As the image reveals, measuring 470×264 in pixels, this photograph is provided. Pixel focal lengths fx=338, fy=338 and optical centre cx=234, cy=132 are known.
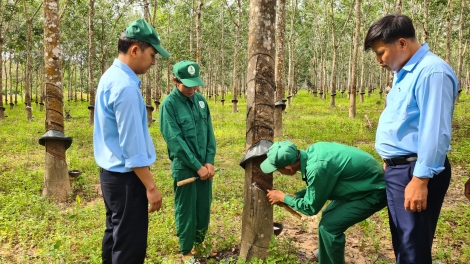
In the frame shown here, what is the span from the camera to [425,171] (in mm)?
1911

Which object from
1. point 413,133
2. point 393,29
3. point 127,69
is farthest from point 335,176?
point 127,69

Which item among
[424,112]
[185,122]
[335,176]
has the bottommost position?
[335,176]

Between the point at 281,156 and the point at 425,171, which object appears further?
the point at 281,156

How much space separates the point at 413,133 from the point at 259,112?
3.90ft

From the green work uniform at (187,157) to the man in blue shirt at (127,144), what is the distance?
691mm

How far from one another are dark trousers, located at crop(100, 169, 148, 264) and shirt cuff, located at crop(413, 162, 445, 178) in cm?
172

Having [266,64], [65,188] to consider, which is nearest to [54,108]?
[65,188]

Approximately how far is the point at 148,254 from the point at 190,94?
165cm

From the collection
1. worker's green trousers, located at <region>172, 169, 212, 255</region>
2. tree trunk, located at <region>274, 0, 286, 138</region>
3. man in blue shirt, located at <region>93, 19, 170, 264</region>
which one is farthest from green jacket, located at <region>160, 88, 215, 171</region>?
tree trunk, located at <region>274, 0, 286, 138</region>

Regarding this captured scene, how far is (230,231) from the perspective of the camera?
3.93 metres

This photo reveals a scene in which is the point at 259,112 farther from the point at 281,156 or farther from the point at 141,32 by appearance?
the point at 141,32

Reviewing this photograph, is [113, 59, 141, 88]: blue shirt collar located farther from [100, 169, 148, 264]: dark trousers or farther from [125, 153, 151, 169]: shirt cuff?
[100, 169, 148, 264]: dark trousers

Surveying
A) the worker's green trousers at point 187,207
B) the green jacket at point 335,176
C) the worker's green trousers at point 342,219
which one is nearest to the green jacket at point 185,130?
the worker's green trousers at point 187,207

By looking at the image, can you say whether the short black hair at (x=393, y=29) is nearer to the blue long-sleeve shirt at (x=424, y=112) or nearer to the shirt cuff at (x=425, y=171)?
the blue long-sleeve shirt at (x=424, y=112)
